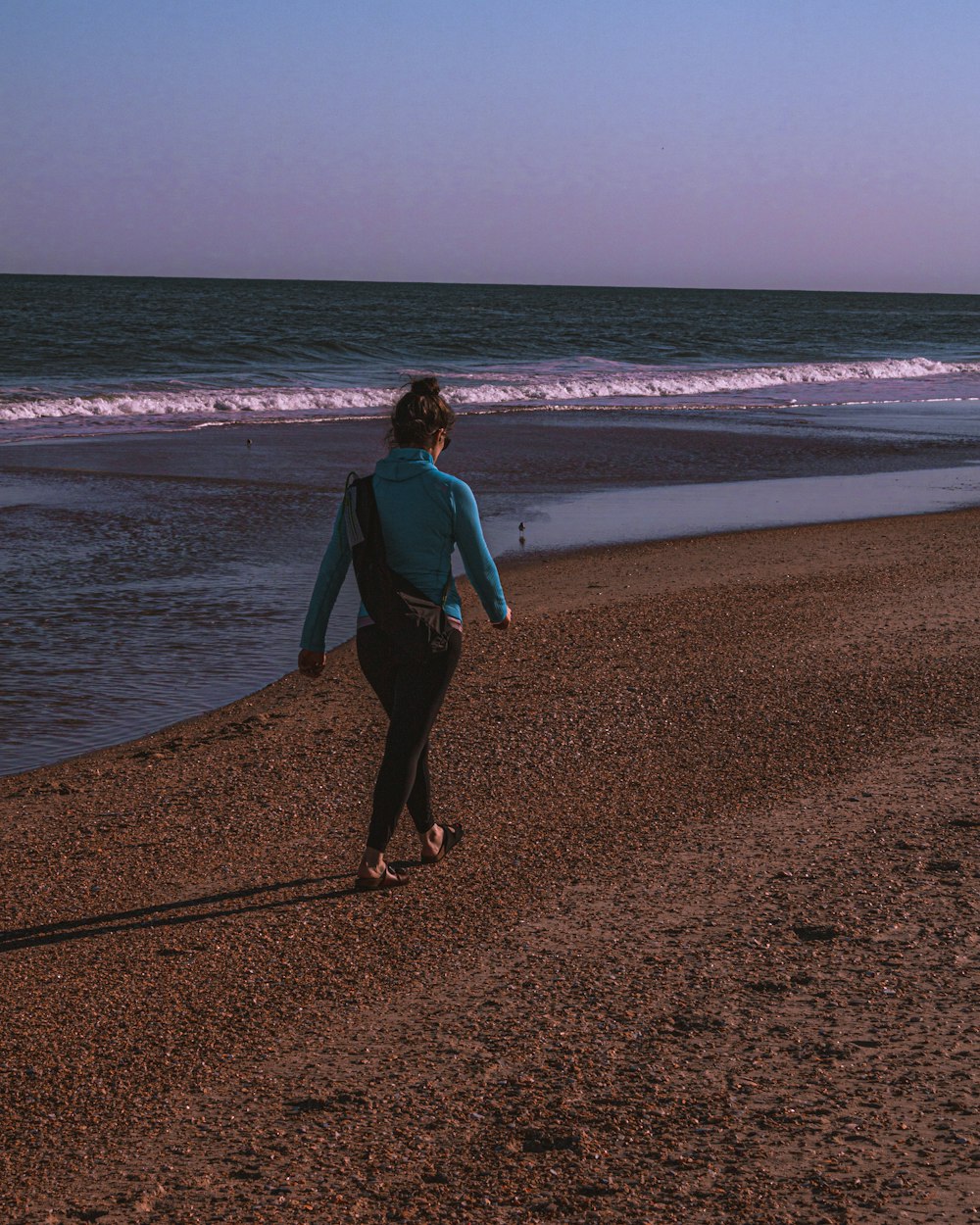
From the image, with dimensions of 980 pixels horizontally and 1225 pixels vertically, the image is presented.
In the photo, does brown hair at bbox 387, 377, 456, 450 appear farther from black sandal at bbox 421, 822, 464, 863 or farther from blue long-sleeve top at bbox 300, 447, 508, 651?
black sandal at bbox 421, 822, 464, 863

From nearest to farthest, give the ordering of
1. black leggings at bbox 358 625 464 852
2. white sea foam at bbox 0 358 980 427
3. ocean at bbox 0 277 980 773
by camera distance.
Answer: black leggings at bbox 358 625 464 852 → ocean at bbox 0 277 980 773 → white sea foam at bbox 0 358 980 427

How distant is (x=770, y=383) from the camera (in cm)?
3478

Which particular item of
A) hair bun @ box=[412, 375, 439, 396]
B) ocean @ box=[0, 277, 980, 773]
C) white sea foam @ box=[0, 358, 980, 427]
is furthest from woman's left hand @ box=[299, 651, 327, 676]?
white sea foam @ box=[0, 358, 980, 427]

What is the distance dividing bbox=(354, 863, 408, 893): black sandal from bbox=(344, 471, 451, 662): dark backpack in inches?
26.9

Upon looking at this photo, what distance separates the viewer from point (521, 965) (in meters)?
3.54

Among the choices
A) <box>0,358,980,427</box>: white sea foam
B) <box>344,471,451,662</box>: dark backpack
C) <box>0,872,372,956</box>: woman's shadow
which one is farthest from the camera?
<box>0,358,980,427</box>: white sea foam

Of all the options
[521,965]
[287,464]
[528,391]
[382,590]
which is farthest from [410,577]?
[528,391]

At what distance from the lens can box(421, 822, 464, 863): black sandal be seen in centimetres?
432

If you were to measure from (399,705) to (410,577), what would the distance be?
0.40 meters

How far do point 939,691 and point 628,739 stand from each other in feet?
5.36

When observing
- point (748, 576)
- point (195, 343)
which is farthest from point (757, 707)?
point (195, 343)

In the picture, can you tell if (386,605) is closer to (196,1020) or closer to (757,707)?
(196,1020)

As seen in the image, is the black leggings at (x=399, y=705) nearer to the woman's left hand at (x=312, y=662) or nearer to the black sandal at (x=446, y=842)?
the woman's left hand at (x=312, y=662)

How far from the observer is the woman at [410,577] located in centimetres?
398
